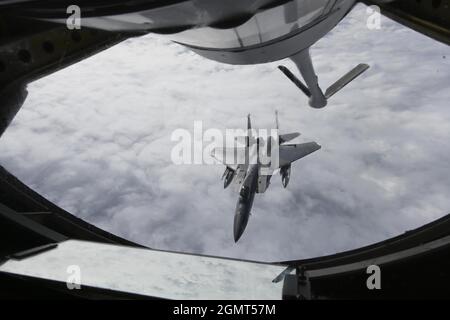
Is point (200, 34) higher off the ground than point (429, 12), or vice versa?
point (429, 12)

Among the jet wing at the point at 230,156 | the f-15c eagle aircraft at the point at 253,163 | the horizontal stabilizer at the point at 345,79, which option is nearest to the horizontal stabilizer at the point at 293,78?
the horizontal stabilizer at the point at 345,79

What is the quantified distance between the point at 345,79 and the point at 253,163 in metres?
14.5

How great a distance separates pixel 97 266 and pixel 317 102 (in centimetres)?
975

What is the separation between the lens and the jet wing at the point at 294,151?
29297mm

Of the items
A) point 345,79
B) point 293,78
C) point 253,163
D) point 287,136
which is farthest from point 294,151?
point 293,78

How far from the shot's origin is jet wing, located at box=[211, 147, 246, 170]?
30.7 m

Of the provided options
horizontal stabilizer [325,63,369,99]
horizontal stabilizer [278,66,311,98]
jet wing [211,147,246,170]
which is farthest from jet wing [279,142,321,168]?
horizontal stabilizer [278,66,311,98]

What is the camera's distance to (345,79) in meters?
14.2

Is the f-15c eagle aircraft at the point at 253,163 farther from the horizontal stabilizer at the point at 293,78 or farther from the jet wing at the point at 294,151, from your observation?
the horizontal stabilizer at the point at 293,78

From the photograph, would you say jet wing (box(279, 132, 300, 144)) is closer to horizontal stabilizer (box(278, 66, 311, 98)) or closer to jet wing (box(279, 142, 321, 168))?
jet wing (box(279, 142, 321, 168))
